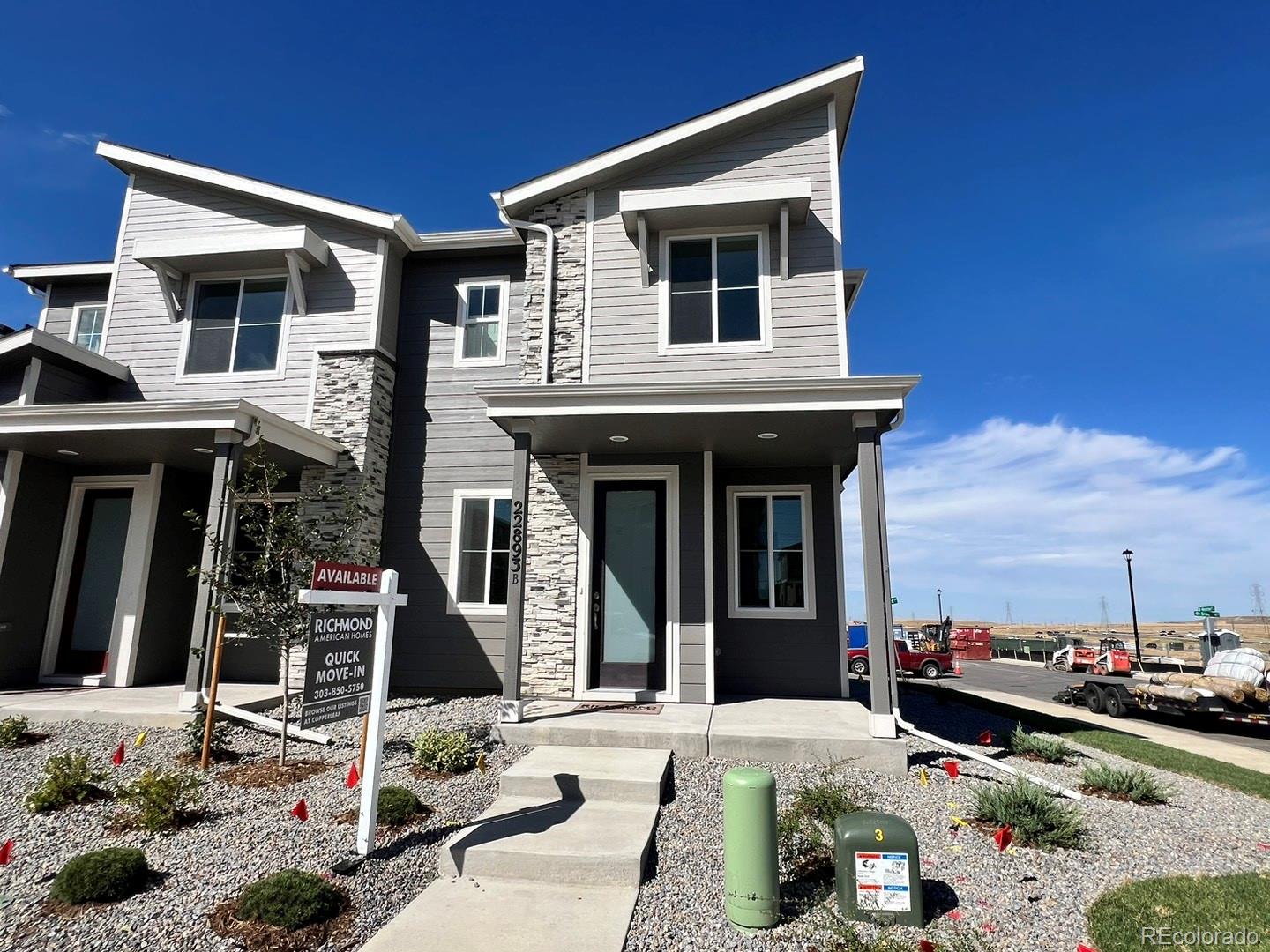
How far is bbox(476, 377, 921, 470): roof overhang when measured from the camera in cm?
646

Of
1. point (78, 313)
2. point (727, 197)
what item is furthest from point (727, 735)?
point (78, 313)

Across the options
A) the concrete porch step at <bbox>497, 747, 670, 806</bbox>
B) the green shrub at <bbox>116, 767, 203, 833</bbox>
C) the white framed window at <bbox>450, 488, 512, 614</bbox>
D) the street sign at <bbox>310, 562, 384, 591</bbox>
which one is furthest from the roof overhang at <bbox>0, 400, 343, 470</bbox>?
the concrete porch step at <bbox>497, 747, 670, 806</bbox>

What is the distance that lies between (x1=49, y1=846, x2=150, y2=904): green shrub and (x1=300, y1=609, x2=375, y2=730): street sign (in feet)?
3.64

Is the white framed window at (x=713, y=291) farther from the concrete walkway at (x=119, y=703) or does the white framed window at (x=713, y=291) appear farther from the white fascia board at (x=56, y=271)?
the white fascia board at (x=56, y=271)

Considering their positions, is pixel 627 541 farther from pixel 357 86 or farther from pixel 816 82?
pixel 357 86

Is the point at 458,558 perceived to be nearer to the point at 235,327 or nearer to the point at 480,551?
the point at 480,551

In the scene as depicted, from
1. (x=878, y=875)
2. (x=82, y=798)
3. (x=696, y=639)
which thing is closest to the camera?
(x=878, y=875)

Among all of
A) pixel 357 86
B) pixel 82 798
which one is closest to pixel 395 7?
pixel 357 86

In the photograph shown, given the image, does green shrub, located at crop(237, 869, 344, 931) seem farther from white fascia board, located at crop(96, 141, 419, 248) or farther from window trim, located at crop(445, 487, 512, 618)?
white fascia board, located at crop(96, 141, 419, 248)

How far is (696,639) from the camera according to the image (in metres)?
7.88

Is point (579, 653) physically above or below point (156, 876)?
above

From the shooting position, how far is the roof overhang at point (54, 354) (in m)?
8.48

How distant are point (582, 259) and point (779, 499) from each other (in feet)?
14.4

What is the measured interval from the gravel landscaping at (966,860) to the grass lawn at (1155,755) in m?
0.48
